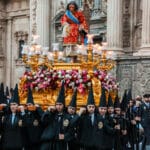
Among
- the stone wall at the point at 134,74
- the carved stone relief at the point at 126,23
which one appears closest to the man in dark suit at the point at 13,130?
the stone wall at the point at 134,74

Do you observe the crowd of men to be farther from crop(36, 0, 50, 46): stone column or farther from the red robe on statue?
crop(36, 0, 50, 46): stone column

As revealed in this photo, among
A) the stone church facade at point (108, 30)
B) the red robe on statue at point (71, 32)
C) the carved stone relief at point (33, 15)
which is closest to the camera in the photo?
the red robe on statue at point (71, 32)

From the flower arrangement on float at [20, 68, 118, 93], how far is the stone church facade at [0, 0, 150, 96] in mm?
6256

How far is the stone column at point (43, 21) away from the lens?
26.2m

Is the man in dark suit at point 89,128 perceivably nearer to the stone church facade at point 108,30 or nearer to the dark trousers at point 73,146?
the dark trousers at point 73,146

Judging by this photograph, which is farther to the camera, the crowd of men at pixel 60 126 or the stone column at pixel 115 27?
the stone column at pixel 115 27

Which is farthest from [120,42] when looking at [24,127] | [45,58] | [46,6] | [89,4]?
[24,127]

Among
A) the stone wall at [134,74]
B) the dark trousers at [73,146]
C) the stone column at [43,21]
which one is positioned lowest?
the dark trousers at [73,146]

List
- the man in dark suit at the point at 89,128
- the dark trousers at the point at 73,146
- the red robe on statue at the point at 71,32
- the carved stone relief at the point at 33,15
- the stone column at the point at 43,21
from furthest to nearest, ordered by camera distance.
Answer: the carved stone relief at the point at 33,15 → the stone column at the point at 43,21 → the red robe on statue at the point at 71,32 → the dark trousers at the point at 73,146 → the man in dark suit at the point at 89,128

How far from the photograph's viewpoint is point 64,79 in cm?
1473

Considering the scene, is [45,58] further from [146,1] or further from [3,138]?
[146,1]

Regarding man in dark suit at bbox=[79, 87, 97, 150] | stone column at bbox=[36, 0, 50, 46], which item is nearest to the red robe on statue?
man in dark suit at bbox=[79, 87, 97, 150]

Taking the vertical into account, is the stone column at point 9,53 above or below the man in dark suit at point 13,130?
above

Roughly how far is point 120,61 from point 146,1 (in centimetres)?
304
